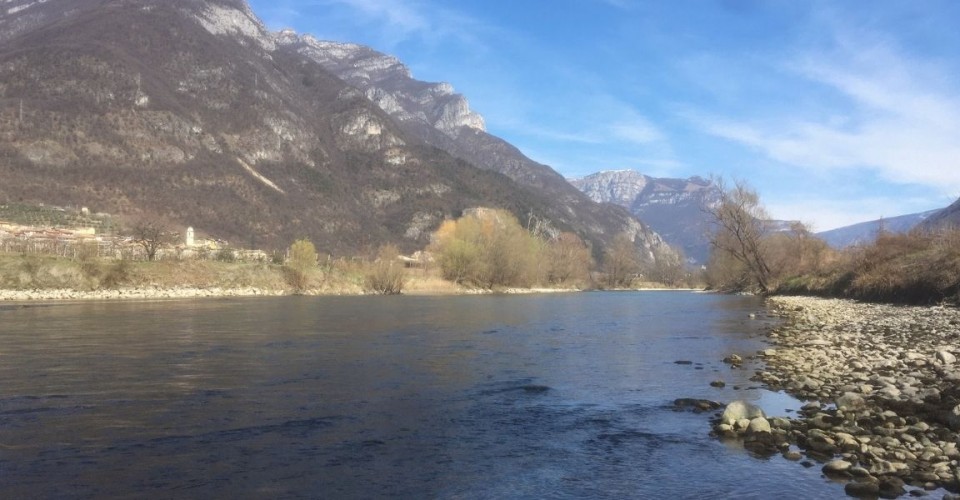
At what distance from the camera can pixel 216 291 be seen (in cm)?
7019

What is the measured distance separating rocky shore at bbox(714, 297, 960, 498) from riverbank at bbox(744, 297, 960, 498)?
0.01 metres

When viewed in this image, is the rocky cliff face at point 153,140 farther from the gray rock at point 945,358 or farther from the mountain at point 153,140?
the gray rock at point 945,358

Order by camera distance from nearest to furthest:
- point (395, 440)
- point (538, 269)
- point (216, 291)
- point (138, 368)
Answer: point (395, 440) → point (138, 368) → point (216, 291) → point (538, 269)

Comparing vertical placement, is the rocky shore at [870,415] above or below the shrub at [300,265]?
below

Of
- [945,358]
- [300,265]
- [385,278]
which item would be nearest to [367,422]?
[945,358]

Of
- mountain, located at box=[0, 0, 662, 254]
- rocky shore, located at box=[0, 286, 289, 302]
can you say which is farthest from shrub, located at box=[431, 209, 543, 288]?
mountain, located at box=[0, 0, 662, 254]

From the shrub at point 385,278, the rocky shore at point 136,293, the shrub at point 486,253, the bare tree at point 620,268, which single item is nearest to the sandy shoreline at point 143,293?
the rocky shore at point 136,293

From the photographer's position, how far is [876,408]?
35.2 ft

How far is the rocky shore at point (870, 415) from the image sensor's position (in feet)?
26.0

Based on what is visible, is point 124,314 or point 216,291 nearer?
point 124,314

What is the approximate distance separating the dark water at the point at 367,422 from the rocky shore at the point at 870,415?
65cm

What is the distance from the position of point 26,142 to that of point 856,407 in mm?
157090

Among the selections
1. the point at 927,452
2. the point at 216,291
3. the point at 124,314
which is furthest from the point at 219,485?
the point at 216,291

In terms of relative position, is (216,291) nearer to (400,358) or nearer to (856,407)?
Result: (400,358)
